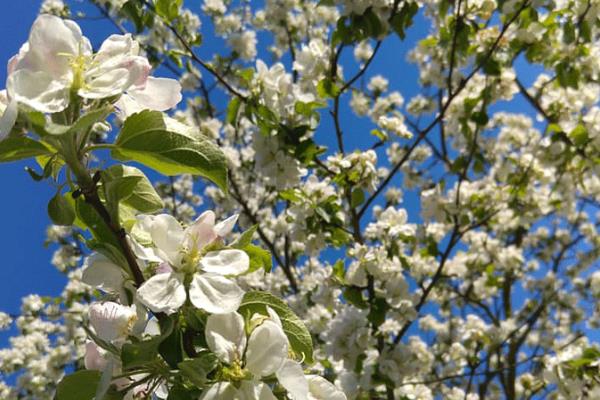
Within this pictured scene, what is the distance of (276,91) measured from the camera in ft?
6.15

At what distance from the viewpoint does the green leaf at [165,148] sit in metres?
0.58

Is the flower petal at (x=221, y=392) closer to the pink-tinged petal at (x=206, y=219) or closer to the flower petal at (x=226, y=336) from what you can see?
the flower petal at (x=226, y=336)

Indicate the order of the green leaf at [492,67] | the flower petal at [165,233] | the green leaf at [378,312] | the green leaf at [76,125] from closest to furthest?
1. the green leaf at [76,125]
2. the flower petal at [165,233]
3. the green leaf at [378,312]
4. the green leaf at [492,67]

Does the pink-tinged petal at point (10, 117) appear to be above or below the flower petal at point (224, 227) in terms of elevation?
above

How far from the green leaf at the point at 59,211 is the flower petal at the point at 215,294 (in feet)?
0.48

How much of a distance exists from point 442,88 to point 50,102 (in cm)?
355

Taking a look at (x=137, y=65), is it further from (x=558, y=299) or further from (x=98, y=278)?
(x=558, y=299)

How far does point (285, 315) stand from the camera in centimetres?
63

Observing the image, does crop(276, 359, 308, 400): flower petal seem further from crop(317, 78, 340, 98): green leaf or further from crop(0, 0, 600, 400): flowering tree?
crop(317, 78, 340, 98): green leaf

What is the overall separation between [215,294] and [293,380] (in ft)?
0.36

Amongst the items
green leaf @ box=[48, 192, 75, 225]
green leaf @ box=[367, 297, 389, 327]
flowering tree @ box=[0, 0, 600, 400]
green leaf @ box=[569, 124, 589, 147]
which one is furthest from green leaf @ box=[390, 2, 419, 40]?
green leaf @ box=[48, 192, 75, 225]

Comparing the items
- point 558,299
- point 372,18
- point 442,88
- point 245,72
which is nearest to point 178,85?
Result: point 245,72

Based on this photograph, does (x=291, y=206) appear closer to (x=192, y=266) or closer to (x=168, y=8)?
(x=168, y=8)

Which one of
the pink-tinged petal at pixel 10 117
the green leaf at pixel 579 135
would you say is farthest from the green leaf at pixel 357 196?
the pink-tinged petal at pixel 10 117
